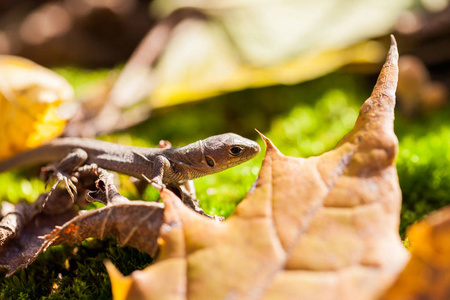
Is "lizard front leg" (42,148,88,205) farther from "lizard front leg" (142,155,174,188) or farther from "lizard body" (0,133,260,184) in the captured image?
"lizard front leg" (142,155,174,188)

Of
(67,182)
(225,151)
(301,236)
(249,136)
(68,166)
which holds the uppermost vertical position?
(301,236)

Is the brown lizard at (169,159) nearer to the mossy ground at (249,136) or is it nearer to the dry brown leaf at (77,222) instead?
the dry brown leaf at (77,222)

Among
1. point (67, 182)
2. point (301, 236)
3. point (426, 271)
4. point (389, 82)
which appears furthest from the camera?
point (67, 182)

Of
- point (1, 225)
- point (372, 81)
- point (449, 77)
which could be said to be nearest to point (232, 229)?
point (1, 225)

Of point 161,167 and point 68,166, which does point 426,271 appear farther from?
point 68,166

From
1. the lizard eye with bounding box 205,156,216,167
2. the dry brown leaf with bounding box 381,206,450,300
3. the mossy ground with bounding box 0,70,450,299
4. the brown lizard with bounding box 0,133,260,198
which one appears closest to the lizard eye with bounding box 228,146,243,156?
the brown lizard with bounding box 0,133,260,198

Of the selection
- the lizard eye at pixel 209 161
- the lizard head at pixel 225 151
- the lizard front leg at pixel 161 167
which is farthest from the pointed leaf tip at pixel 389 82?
the lizard front leg at pixel 161 167

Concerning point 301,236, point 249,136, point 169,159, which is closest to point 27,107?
point 169,159
